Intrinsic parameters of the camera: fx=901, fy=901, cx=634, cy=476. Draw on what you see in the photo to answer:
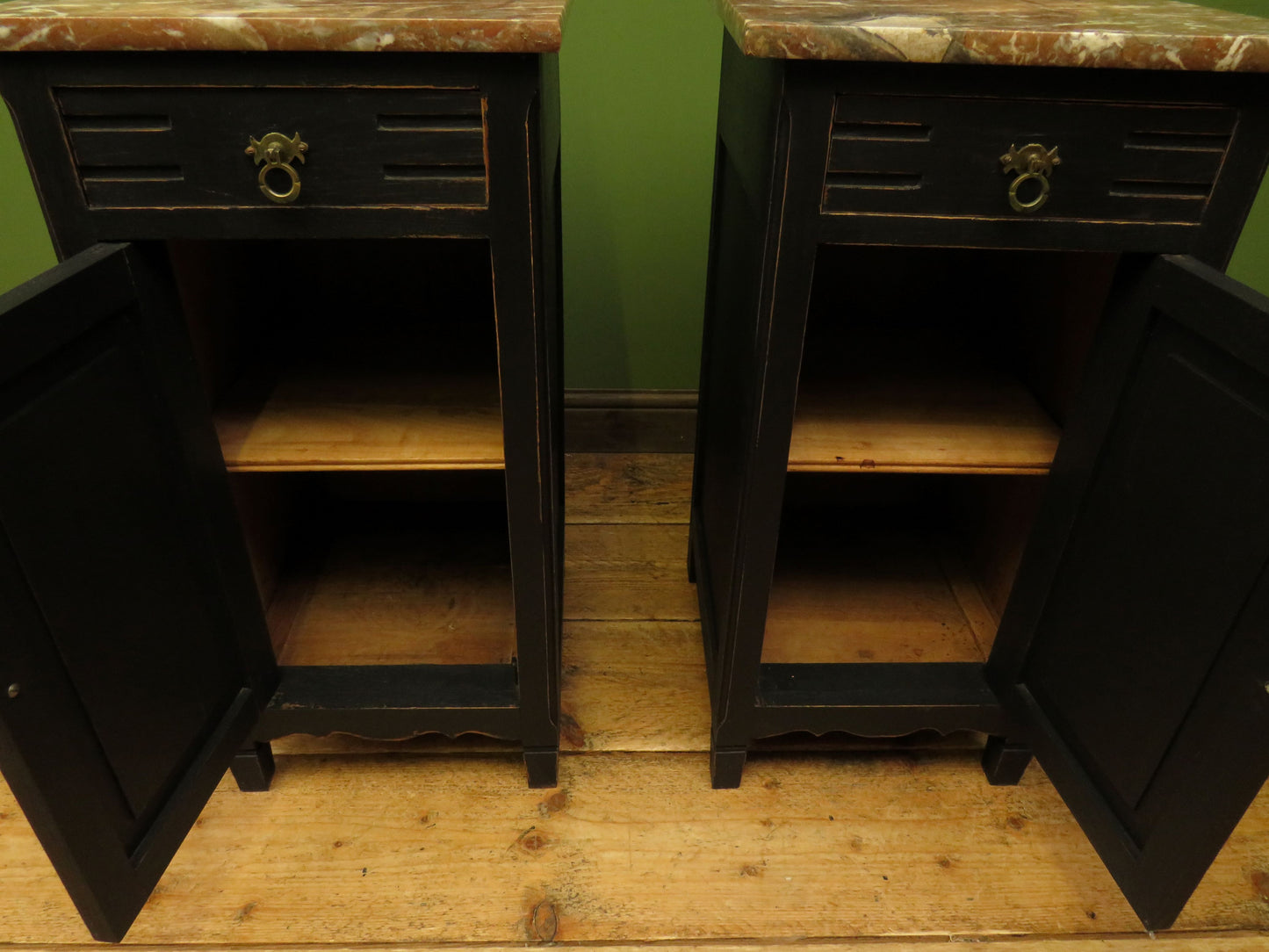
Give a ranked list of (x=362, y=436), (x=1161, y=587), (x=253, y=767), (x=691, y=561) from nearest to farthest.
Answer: (x=1161, y=587) < (x=362, y=436) < (x=253, y=767) < (x=691, y=561)

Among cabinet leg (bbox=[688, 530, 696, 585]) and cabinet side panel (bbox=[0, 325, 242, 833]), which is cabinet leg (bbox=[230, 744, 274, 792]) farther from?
cabinet leg (bbox=[688, 530, 696, 585])

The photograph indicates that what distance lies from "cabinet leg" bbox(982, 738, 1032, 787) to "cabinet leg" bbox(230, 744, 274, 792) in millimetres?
905

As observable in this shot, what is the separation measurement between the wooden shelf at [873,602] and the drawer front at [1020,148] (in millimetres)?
578

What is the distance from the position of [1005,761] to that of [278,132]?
1056 mm

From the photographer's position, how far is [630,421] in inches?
68.7

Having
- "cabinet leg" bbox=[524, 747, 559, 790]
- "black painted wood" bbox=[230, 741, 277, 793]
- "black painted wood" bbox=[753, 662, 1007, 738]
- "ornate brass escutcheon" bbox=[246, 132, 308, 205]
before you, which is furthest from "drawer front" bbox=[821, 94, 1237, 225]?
"black painted wood" bbox=[230, 741, 277, 793]

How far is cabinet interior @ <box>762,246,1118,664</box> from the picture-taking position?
3.20ft

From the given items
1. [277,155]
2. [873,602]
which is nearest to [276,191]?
[277,155]

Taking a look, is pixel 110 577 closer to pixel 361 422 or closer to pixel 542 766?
pixel 361 422

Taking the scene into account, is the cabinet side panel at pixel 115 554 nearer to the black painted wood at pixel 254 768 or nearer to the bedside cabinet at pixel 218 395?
the bedside cabinet at pixel 218 395

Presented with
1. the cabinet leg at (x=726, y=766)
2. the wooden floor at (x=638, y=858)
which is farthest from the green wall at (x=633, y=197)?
the cabinet leg at (x=726, y=766)

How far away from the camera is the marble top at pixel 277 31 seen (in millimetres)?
683

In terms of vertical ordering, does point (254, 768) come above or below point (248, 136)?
below

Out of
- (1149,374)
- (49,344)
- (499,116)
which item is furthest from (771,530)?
(49,344)
